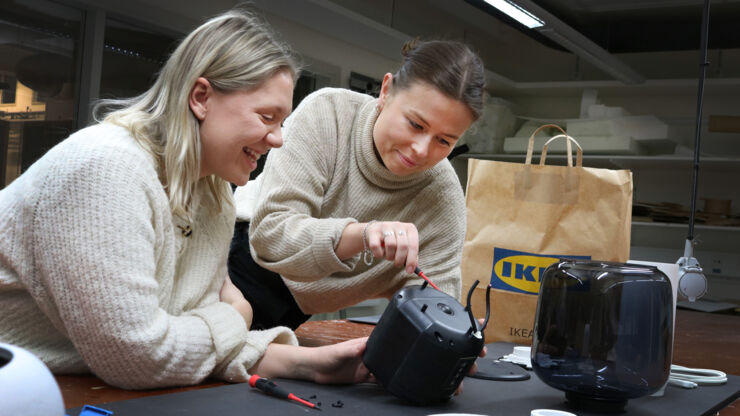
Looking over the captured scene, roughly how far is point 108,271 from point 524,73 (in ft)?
16.0

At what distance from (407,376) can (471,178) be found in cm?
80

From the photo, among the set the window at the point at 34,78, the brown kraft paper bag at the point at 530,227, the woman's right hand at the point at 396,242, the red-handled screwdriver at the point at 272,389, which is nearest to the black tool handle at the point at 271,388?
the red-handled screwdriver at the point at 272,389

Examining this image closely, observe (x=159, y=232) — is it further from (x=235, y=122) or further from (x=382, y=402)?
(x=382, y=402)

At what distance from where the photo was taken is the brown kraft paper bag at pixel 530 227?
1472 mm

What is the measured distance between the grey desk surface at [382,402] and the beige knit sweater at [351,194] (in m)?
0.37

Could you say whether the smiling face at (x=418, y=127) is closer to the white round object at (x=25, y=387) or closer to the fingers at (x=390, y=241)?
the fingers at (x=390, y=241)

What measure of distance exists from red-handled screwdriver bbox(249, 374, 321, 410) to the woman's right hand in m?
0.26

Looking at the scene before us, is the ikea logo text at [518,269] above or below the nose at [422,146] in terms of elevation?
below

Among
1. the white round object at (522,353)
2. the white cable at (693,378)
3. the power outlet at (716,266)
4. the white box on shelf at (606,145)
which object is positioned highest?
the white box on shelf at (606,145)

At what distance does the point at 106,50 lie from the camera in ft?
8.90

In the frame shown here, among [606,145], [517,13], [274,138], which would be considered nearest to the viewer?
[274,138]

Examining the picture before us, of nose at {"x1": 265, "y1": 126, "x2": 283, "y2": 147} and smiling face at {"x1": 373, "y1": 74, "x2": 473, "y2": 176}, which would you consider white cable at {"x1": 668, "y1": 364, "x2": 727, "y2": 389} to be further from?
nose at {"x1": 265, "y1": 126, "x2": 283, "y2": 147}

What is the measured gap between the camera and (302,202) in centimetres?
129

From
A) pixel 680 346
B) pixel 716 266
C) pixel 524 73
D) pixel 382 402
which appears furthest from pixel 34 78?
pixel 716 266
